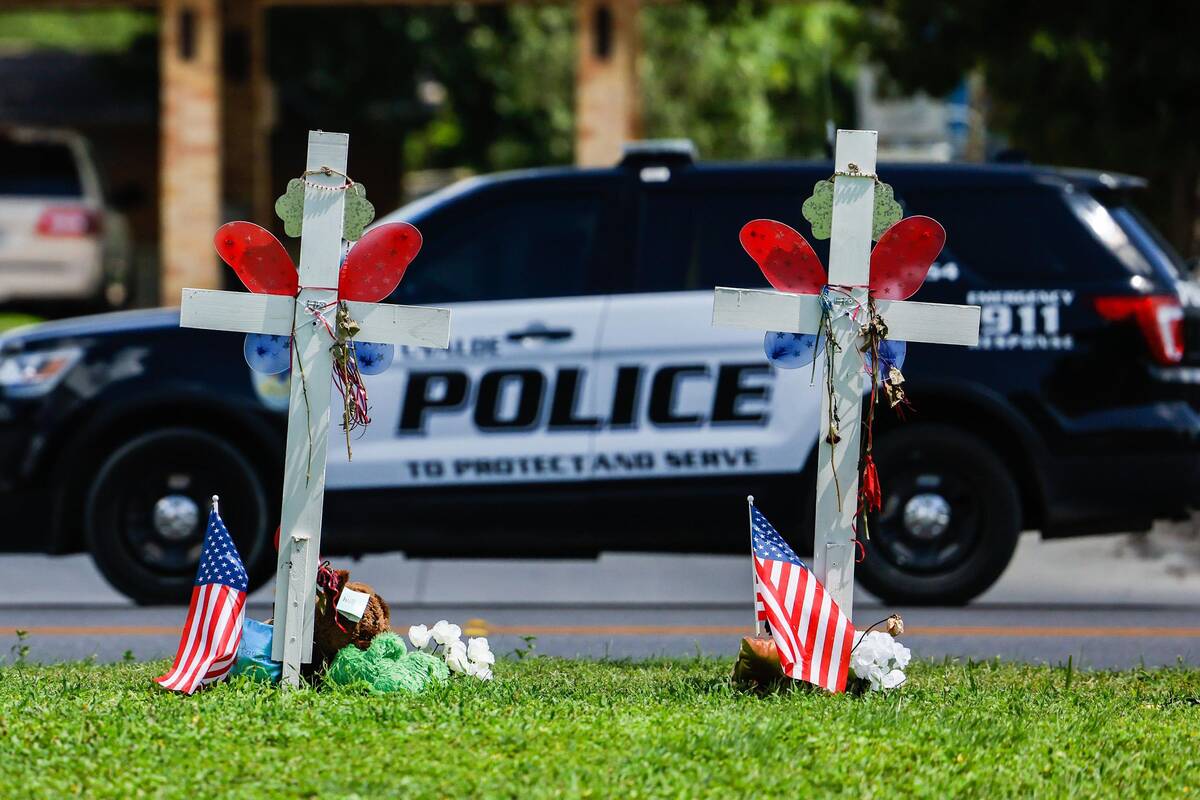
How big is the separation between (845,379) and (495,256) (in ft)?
9.99

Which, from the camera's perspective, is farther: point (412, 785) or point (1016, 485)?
point (1016, 485)

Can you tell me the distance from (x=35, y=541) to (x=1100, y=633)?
14.6ft

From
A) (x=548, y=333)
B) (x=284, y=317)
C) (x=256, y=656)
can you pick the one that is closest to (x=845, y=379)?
(x=284, y=317)

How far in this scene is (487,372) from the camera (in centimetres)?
834

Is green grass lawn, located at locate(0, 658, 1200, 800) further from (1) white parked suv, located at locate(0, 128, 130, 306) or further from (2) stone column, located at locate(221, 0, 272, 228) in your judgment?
(2) stone column, located at locate(221, 0, 272, 228)

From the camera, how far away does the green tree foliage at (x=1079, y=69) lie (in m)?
12.4

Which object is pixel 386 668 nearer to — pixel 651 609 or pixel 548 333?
pixel 548 333

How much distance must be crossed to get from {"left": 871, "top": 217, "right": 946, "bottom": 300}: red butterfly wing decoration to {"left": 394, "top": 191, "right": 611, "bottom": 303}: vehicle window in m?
2.79

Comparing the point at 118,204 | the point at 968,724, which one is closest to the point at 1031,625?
the point at 968,724

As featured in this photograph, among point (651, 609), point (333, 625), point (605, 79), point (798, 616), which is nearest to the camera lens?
point (798, 616)

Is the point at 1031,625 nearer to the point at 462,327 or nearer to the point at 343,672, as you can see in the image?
the point at 462,327

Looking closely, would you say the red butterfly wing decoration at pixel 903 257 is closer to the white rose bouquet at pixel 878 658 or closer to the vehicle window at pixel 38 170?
the white rose bouquet at pixel 878 658

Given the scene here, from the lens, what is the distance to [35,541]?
8602 millimetres

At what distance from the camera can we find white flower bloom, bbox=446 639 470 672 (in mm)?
5910
